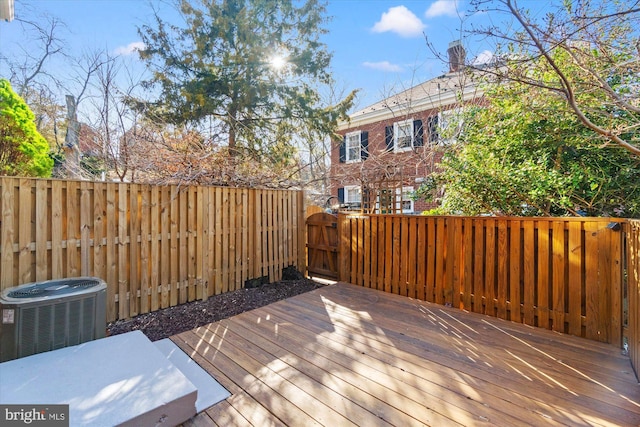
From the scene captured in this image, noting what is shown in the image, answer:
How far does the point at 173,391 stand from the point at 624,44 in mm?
5098

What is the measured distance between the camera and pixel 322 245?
530 centimetres

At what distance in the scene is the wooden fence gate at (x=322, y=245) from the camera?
514cm

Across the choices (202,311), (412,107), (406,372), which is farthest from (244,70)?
(406,372)

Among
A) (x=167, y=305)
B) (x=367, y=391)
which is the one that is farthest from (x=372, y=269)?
(x=167, y=305)

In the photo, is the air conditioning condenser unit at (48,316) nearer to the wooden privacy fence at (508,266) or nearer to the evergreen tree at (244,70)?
the wooden privacy fence at (508,266)

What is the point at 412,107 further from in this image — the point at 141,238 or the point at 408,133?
the point at 141,238

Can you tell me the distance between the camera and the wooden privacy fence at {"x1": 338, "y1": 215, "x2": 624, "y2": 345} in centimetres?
271

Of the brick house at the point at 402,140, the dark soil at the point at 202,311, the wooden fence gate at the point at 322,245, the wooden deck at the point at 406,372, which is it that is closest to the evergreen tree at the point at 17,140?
the dark soil at the point at 202,311

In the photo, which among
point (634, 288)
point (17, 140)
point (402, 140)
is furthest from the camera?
point (402, 140)

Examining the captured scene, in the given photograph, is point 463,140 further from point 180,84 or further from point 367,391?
point 180,84

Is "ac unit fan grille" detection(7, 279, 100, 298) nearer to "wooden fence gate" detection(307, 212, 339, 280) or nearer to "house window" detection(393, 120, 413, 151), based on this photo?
"wooden fence gate" detection(307, 212, 339, 280)

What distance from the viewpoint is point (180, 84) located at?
7266mm

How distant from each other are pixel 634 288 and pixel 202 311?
433 centimetres

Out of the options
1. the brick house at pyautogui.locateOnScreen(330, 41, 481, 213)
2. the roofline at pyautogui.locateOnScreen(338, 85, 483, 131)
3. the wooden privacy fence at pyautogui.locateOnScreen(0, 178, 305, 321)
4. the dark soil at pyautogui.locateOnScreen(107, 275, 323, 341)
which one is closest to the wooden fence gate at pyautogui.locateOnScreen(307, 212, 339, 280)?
the dark soil at pyautogui.locateOnScreen(107, 275, 323, 341)
